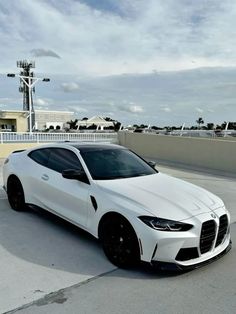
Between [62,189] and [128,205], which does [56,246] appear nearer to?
[62,189]

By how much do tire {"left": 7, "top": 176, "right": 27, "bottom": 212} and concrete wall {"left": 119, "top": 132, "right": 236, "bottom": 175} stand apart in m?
8.24

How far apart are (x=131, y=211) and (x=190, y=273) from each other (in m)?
0.97

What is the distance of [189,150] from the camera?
1389 cm

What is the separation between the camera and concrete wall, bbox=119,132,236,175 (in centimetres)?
1238

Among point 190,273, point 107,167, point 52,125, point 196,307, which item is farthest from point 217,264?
point 52,125

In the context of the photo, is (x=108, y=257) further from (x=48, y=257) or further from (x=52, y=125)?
(x=52, y=125)

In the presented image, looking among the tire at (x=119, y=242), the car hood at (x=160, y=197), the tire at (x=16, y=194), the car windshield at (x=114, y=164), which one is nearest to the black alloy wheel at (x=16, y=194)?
the tire at (x=16, y=194)

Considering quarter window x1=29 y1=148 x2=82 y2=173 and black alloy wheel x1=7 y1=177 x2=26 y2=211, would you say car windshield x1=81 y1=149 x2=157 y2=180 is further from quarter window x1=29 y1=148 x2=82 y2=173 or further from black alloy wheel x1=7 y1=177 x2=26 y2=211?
A: black alloy wheel x1=7 y1=177 x2=26 y2=211

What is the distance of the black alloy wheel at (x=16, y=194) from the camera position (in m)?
5.95

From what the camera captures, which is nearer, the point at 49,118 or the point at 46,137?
the point at 46,137

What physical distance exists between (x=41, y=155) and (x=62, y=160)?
0.70 metres

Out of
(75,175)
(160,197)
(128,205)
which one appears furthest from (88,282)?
(75,175)

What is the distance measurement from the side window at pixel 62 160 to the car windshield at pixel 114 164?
0.16 m

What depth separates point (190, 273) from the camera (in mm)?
3768
